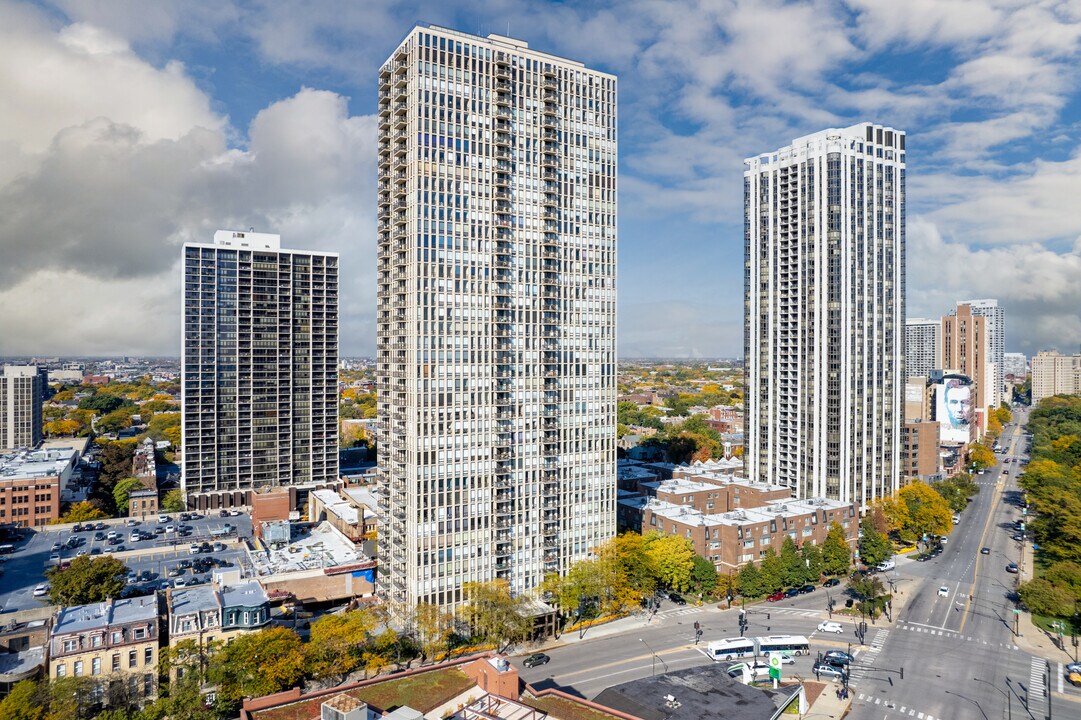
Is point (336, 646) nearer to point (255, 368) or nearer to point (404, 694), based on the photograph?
point (404, 694)

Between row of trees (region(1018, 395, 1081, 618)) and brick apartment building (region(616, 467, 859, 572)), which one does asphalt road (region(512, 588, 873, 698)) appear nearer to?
brick apartment building (region(616, 467, 859, 572))

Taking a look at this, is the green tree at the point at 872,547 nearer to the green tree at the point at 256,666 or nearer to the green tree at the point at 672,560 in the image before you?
the green tree at the point at 672,560

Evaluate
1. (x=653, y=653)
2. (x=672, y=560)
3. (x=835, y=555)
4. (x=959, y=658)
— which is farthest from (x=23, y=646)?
(x=835, y=555)

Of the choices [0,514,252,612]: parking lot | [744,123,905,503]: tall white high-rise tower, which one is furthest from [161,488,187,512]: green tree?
[744,123,905,503]: tall white high-rise tower

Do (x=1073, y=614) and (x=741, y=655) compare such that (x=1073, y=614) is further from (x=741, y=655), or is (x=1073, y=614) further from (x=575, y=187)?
(x=575, y=187)

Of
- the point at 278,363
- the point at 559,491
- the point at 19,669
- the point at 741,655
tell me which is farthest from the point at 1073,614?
the point at 278,363

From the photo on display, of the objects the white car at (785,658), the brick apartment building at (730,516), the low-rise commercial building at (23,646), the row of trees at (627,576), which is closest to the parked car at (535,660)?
the row of trees at (627,576)
